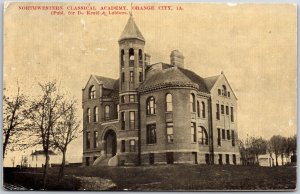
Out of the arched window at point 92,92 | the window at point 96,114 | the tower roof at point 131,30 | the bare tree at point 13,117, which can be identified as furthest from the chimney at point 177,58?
the bare tree at point 13,117

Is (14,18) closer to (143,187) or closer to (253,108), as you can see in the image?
(143,187)

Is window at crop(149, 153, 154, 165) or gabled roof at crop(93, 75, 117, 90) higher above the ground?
gabled roof at crop(93, 75, 117, 90)

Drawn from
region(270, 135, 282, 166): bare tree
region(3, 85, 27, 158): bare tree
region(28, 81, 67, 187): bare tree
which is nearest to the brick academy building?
region(28, 81, 67, 187): bare tree

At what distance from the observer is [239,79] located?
1264 cm

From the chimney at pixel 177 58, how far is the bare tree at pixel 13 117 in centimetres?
275

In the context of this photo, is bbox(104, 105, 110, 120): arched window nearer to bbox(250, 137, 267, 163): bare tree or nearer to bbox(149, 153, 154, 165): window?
bbox(149, 153, 154, 165): window

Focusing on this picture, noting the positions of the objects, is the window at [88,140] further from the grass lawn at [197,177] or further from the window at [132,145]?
the window at [132,145]

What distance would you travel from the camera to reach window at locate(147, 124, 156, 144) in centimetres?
1275

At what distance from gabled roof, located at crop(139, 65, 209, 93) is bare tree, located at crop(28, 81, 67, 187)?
5.14 feet

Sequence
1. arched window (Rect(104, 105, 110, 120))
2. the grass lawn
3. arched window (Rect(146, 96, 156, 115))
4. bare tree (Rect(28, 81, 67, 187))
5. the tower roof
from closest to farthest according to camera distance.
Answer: the grass lawn, the tower roof, bare tree (Rect(28, 81, 67, 187)), arched window (Rect(146, 96, 156, 115)), arched window (Rect(104, 105, 110, 120))

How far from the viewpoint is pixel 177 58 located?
1255 cm

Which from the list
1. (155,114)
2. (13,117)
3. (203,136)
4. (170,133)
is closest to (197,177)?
(203,136)

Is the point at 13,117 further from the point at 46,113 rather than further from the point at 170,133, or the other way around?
the point at 170,133

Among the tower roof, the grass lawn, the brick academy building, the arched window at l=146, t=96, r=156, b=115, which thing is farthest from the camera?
the arched window at l=146, t=96, r=156, b=115
